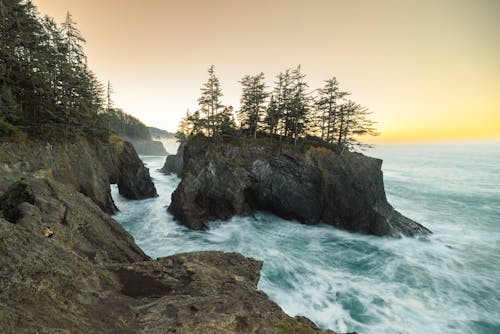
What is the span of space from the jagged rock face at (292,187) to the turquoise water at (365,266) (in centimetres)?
167

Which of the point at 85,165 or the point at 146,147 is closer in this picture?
the point at 85,165

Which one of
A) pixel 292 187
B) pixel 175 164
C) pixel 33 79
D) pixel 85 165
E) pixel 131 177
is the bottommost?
pixel 131 177

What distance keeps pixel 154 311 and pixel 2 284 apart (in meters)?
3.27

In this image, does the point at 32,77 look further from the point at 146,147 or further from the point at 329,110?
the point at 146,147

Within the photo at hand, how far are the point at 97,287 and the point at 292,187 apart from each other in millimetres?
25076

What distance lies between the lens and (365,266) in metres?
20.8

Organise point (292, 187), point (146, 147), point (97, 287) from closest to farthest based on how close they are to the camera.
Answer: point (97, 287)
point (292, 187)
point (146, 147)

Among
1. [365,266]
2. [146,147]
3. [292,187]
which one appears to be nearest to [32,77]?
[292,187]

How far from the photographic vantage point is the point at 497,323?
14672 millimetres

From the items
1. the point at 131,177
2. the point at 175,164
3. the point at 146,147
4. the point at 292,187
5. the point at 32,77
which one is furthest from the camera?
the point at 146,147

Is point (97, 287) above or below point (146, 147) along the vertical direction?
below

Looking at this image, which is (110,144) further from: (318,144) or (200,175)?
(318,144)

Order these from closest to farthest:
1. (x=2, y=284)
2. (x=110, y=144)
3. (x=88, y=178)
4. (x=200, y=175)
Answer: (x=2, y=284) → (x=88, y=178) → (x=200, y=175) → (x=110, y=144)

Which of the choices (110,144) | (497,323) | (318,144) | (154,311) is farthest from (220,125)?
(497,323)
